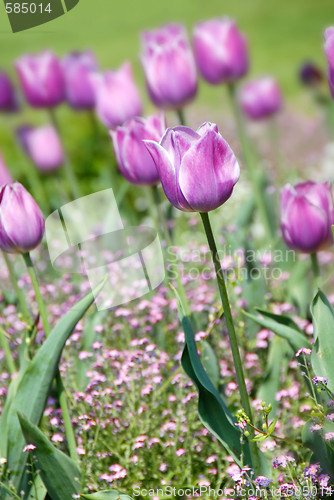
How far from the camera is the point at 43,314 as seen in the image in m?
1.48

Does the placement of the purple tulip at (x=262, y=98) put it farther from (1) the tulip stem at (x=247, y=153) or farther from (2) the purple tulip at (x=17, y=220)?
(2) the purple tulip at (x=17, y=220)

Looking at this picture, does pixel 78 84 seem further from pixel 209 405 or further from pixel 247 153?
pixel 209 405

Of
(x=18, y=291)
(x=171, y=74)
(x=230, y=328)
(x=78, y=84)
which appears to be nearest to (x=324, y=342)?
(x=230, y=328)

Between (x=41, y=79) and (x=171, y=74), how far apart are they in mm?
783

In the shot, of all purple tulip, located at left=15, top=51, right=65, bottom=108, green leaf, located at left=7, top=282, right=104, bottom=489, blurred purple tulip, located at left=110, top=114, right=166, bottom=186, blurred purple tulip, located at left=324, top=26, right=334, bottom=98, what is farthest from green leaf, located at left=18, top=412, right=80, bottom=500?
purple tulip, located at left=15, top=51, right=65, bottom=108

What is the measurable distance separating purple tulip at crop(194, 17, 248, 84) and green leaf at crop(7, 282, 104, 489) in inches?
46.4

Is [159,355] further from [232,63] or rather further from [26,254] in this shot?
[232,63]

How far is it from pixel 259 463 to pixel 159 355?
55 cm

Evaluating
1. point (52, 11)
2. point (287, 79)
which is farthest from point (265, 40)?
point (52, 11)

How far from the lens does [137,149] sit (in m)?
1.68

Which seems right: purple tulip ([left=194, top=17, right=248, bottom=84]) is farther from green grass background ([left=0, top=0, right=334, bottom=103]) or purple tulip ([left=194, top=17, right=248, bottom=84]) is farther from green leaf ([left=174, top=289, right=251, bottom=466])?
green grass background ([left=0, top=0, right=334, bottom=103])

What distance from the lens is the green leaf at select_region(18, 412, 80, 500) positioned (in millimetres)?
1329

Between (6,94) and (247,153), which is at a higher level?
(6,94)
